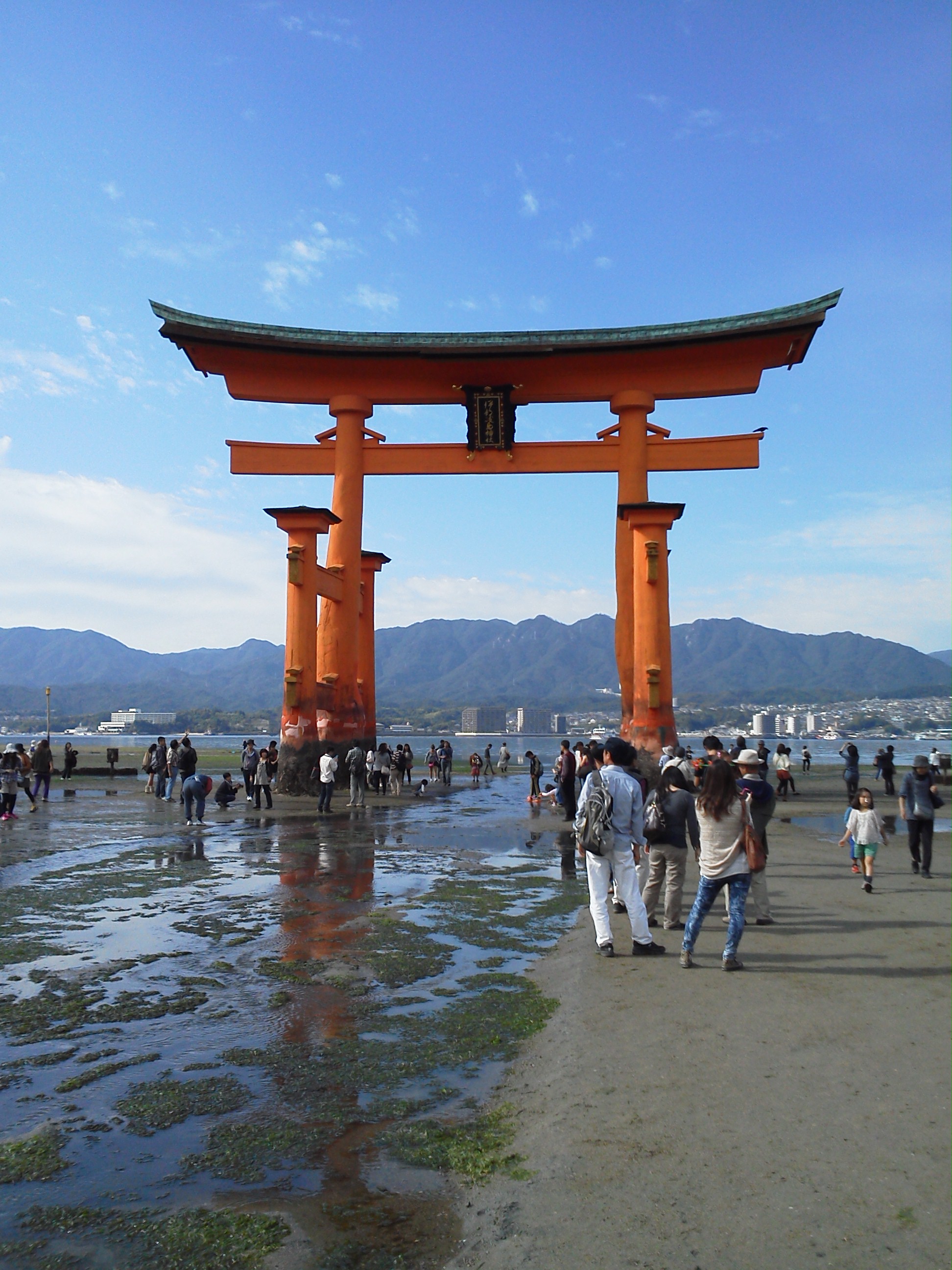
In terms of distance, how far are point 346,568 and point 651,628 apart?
347 inches

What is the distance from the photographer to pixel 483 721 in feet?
473

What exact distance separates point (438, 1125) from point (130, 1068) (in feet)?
5.85

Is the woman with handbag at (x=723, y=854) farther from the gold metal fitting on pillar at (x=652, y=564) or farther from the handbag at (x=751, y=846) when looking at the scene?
the gold metal fitting on pillar at (x=652, y=564)

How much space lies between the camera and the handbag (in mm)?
6328

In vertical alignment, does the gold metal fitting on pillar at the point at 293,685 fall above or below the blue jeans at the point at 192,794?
above

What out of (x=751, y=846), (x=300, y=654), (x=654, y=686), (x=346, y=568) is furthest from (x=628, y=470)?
(x=751, y=846)

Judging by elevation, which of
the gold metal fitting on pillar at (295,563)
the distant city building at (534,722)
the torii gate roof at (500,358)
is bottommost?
the distant city building at (534,722)

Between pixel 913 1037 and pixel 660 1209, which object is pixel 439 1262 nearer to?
pixel 660 1209

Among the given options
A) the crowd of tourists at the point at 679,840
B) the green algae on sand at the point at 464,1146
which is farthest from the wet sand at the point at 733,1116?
the crowd of tourists at the point at 679,840

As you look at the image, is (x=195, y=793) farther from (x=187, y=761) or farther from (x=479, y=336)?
(x=479, y=336)

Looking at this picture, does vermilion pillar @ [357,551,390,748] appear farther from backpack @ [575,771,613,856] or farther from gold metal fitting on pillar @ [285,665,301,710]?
backpack @ [575,771,613,856]

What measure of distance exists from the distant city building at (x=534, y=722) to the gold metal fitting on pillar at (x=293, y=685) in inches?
4480

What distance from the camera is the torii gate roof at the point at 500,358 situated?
22594 millimetres

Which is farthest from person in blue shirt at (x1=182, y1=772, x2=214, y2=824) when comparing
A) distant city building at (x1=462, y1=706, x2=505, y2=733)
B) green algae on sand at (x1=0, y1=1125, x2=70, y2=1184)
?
distant city building at (x1=462, y1=706, x2=505, y2=733)
